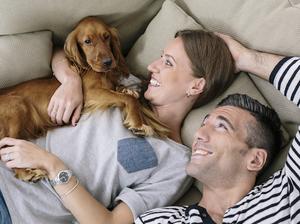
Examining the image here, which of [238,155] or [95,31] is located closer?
[238,155]

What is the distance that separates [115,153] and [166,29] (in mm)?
587

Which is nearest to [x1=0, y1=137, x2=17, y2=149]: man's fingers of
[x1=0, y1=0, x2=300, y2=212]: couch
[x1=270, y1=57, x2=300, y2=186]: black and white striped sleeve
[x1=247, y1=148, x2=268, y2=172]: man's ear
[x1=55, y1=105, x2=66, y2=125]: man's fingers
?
[x1=55, y1=105, x2=66, y2=125]: man's fingers

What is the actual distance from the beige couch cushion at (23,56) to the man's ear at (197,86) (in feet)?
1.87

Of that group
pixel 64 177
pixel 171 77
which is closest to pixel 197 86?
pixel 171 77

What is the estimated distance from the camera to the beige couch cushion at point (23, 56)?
5.88 feet

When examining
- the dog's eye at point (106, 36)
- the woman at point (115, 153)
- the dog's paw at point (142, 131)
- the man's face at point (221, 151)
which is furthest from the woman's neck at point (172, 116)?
the dog's eye at point (106, 36)

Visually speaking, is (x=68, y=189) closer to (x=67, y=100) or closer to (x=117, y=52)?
(x=67, y=100)

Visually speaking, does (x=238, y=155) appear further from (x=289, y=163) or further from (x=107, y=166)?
(x=107, y=166)

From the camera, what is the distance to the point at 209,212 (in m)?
1.55

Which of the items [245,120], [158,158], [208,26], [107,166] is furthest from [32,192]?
[208,26]

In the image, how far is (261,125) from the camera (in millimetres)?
1578

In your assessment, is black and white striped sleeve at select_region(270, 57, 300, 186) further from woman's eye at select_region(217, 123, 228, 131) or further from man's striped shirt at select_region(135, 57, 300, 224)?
woman's eye at select_region(217, 123, 228, 131)

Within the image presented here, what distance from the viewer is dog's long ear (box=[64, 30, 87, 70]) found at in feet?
6.03

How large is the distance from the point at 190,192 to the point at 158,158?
233 mm
